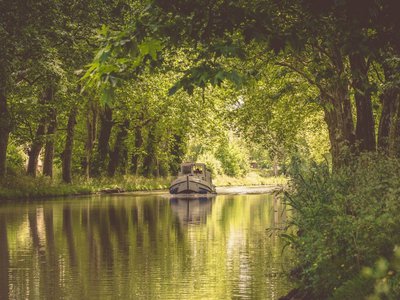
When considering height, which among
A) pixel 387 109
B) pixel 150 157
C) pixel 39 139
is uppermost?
pixel 39 139

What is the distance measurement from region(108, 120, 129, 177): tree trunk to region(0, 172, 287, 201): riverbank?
1606 mm

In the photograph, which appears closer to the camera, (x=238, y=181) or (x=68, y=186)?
(x=68, y=186)

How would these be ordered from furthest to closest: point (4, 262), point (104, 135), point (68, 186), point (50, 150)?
1. point (104, 135)
2. point (50, 150)
3. point (68, 186)
4. point (4, 262)

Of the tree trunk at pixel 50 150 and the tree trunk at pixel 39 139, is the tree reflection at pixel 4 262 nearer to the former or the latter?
the tree trunk at pixel 39 139

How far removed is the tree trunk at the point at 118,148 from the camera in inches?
2618

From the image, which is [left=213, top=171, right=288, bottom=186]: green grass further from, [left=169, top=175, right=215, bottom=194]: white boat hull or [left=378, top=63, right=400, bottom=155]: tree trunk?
[left=378, top=63, right=400, bottom=155]: tree trunk

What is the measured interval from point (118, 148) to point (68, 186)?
631 inches

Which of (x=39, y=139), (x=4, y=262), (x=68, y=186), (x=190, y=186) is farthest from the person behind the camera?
(x=190, y=186)

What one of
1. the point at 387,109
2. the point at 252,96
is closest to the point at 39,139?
the point at 252,96

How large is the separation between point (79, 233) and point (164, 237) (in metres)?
2.61

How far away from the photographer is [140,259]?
51.3 feet

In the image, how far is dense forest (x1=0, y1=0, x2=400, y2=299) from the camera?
9.30m

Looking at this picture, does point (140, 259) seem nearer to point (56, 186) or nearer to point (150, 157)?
point (56, 186)

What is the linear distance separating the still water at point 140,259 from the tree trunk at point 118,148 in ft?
127
